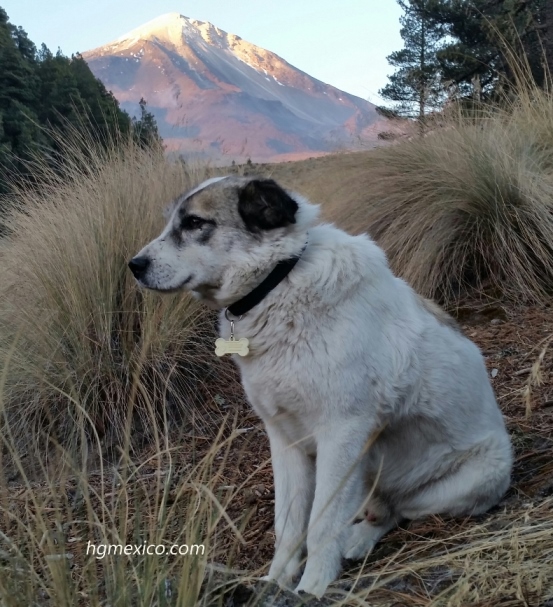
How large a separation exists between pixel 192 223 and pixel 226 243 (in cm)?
18

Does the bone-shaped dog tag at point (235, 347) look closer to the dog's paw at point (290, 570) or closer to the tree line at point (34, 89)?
the dog's paw at point (290, 570)

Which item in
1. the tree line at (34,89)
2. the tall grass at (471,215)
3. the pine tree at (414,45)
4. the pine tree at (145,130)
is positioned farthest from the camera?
the pine tree at (414,45)

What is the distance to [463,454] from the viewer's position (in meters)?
2.83

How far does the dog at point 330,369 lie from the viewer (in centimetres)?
250

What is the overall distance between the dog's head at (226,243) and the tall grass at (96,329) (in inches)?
40.7

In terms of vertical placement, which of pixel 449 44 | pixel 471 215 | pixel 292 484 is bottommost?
pixel 292 484

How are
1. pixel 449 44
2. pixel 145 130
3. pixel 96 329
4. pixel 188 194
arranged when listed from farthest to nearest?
1. pixel 449 44
2. pixel 145 130
3. pixel 96 329
4. pixel 188 194

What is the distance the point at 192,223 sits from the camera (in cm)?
281

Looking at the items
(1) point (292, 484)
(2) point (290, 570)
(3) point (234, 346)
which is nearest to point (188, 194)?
(3) point (234, 346)

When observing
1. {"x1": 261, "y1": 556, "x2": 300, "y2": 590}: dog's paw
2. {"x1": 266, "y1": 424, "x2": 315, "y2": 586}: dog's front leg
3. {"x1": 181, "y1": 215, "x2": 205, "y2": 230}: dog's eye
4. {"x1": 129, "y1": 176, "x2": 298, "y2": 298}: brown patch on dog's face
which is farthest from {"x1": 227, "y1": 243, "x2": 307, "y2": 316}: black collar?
{"x1": 261, "y1": 556, "x2": 300, "y2": 590}: dog's paw

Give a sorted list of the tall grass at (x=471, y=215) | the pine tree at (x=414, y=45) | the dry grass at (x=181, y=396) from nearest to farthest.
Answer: the dry grass at (x=181, y=396)
the tall grass at (x=471, y=215)
the pine tree at (x=414, y=45)

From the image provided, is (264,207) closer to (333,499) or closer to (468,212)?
(333,499)

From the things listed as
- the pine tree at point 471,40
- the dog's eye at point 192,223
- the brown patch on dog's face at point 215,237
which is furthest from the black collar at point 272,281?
the pine tree at point 471,40

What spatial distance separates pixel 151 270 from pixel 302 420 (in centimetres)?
84
